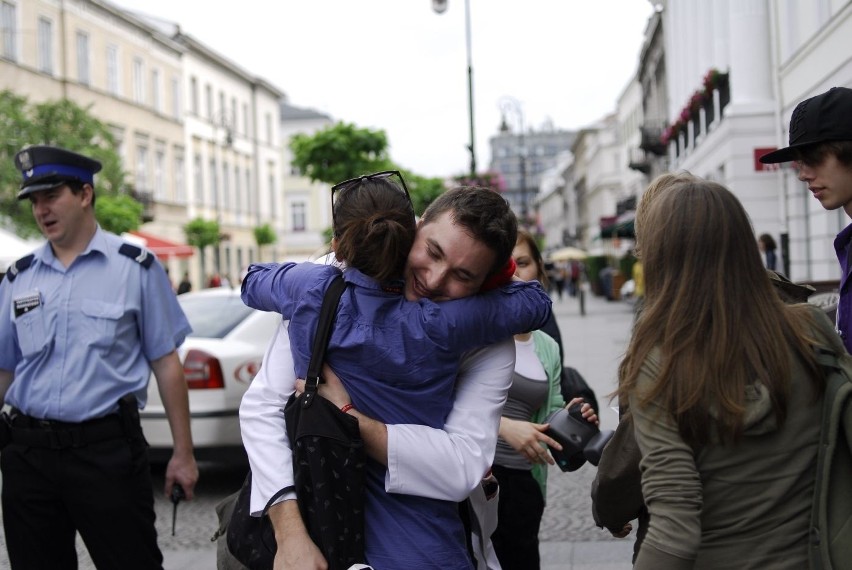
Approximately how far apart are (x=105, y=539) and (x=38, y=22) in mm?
38428

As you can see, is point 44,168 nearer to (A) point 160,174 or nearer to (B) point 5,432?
(B) point 5,432

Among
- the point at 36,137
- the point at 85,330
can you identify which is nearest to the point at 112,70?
the point at 36,137

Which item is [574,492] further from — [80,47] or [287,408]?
[80,47]

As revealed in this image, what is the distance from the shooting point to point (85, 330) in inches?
145

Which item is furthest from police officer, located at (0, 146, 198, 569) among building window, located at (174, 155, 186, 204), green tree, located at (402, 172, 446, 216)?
green tree, located at (402, 172, 446, 216)

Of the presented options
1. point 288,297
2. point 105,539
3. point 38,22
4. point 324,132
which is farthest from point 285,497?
point 38,22

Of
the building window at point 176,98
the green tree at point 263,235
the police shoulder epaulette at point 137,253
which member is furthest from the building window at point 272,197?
the police shoulder epaulette at point 137,253

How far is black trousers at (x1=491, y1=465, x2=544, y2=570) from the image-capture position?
146 inches

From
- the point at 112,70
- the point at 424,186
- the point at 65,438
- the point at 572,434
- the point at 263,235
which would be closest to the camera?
the point at 572,434

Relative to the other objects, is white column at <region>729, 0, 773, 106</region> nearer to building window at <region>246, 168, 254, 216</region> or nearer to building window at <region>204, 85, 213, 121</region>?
building window at <region>204, 85, 213, 121</region>

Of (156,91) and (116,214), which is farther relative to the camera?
(156,91)

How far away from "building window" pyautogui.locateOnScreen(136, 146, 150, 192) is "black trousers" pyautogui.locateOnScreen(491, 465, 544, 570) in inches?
1772

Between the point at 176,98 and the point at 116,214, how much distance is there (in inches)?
911

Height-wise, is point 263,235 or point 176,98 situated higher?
point 176,98
